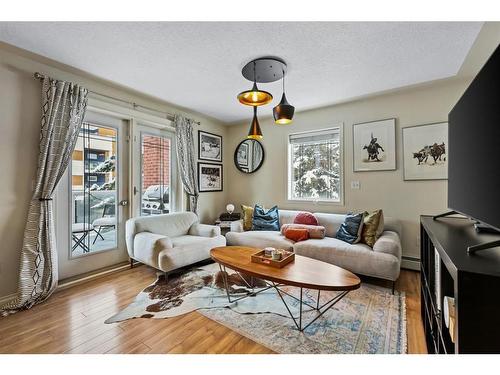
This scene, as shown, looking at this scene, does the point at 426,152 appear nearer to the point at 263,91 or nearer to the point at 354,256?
the point at 354,256

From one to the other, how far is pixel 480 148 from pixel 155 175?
364 cm

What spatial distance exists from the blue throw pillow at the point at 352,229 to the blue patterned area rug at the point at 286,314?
1.85 feet

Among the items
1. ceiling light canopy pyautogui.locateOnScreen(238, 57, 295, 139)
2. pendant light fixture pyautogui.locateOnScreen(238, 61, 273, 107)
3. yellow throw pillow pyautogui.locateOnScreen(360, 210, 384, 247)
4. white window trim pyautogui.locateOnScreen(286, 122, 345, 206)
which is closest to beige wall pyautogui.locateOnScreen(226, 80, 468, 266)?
white window trim pyautogui.locateOnScreen(286, 122, 345, 206)

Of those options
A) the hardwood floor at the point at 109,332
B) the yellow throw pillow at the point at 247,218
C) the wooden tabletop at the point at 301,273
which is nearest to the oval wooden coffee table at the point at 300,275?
the wooden tabletop at the point at 301,273

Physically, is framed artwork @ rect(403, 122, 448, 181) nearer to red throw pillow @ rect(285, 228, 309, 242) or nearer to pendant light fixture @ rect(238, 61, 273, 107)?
red throw pillow @ rect(285, 228, 309, 242)

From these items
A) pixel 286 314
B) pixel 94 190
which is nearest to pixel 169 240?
pixel 94 190

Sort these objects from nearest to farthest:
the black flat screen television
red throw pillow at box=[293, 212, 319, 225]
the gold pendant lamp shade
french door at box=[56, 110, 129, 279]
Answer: the black flat screen television → the gold pendant lamp shade → french door at box=[56, 110, 129, 279] → red throw pillow at box=[293, 212, 319, 225]

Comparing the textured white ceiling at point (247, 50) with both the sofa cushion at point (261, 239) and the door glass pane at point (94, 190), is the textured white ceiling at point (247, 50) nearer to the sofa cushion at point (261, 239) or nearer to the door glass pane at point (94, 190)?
the door glass pane at point (94, 190)

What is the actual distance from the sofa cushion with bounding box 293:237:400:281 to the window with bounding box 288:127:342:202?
1.05 meters

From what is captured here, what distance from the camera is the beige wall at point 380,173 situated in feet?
9.67

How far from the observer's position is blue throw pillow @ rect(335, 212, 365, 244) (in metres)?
2.92

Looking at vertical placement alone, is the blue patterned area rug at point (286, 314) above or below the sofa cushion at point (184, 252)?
below

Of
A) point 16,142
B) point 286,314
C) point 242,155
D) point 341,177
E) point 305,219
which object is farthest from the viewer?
Answer: point 242,155

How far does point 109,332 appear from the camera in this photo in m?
1.79
